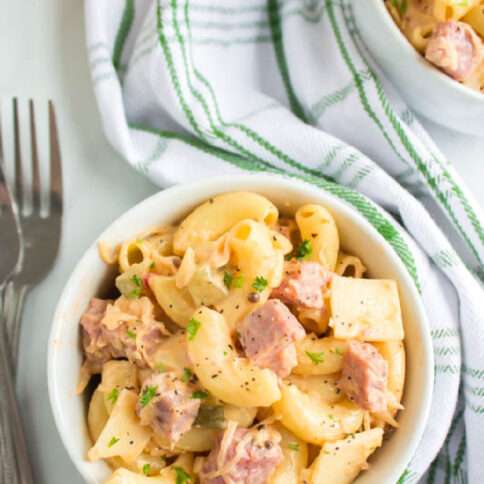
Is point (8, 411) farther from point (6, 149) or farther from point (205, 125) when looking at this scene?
point (205, 125)

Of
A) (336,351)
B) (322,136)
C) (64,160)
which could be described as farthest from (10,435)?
(322,136)

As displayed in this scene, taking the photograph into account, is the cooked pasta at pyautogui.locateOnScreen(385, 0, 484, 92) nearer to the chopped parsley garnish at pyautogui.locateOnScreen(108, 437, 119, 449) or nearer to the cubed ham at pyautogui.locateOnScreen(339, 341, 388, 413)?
the cubed ham at pyautogui.locateOnScreen(339, 341, 388, 413)

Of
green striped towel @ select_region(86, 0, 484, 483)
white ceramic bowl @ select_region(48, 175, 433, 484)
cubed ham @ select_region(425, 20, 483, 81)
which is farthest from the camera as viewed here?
green striped towel @ select_region(86, 0, 484, 483)

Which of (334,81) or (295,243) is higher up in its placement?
(334,81)

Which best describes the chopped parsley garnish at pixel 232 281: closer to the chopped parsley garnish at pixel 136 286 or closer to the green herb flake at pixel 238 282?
the green herb flake at pixel 238 282

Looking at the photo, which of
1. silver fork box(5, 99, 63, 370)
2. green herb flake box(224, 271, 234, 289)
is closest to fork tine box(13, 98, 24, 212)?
silver fork box(5, 99, 63, 370)

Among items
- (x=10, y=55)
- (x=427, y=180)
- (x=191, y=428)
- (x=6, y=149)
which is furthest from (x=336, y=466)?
(x=10, y=55)

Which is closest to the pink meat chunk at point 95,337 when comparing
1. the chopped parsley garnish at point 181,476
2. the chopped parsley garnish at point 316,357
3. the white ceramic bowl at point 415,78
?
the chopped parsley garnish at point 181,476
